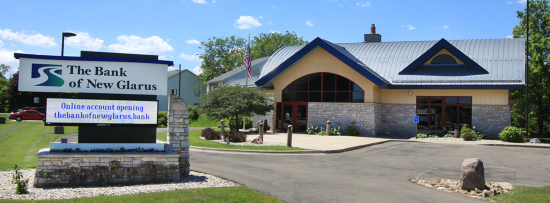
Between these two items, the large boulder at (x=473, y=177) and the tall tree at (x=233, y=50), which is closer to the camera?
the large boulder at (x=473, y=177)

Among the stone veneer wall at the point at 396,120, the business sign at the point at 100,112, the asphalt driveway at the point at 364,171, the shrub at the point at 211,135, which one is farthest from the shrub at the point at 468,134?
the business sign at the point at 100,112

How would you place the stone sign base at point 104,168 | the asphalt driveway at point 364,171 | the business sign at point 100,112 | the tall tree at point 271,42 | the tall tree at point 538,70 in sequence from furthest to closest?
the tall tree at point 271,42 → the tall tree at point 538,70 → the business sign at point 100,112 → the stone sign base at point 104,168 → the asphalt driveway at point 364,171

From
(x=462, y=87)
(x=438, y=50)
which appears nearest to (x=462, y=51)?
(x=438, y=50)

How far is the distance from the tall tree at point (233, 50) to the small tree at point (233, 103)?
42.7 m

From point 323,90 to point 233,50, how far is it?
156 ft

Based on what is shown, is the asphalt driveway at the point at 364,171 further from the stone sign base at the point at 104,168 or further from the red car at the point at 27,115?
the red car at the point at 27,115

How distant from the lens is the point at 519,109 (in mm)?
33281

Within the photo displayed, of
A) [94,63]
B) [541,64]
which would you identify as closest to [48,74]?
[94,63]

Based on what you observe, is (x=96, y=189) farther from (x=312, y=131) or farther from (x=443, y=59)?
(x=443, y=59)

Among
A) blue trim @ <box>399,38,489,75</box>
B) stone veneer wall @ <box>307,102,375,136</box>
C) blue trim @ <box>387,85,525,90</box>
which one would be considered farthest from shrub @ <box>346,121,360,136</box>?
blue trim @ <box>399,38,489,75</box>

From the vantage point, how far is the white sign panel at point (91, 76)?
34.5 ft

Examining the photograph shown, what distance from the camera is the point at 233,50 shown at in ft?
244

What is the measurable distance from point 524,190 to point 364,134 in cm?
1745

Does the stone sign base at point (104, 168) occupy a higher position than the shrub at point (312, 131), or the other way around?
the shrub at point (312, 131)
